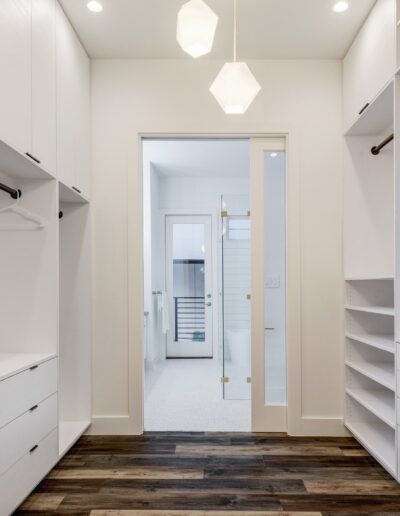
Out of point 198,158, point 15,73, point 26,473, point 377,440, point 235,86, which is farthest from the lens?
point 198,158

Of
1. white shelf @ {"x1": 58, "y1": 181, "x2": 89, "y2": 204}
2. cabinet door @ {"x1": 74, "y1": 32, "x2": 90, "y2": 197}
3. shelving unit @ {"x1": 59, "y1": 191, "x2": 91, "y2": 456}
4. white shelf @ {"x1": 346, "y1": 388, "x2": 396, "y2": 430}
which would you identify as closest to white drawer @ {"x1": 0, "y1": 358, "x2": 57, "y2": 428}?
shelving unit @ {"x1": 59, "y1": 191, "x2": 91, "y2": 456}

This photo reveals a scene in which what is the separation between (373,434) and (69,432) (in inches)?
85.0

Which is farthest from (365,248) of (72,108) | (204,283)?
(204,283)

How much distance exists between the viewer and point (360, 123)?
2.81m

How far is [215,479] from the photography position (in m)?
2.38

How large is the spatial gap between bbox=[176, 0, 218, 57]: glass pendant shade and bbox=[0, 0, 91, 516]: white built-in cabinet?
873 mm

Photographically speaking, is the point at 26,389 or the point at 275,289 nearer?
the point at 26,389

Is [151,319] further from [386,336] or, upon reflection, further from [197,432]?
[386,336]

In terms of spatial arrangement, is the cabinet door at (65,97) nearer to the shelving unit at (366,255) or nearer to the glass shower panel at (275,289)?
the glass shower panel at (275,289)

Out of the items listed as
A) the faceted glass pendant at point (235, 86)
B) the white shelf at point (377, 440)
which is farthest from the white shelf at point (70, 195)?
the white shelf at point (377, 440)

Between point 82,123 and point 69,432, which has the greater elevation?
point 82,123

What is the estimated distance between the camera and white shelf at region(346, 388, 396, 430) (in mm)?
2410

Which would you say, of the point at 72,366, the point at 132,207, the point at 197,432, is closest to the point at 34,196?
the point at 132,207

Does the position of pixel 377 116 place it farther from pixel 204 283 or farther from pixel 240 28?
pixel 204 283
